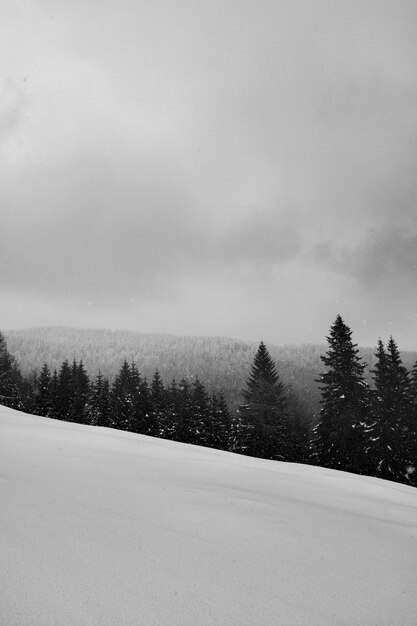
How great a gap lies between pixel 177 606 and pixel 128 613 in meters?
0.29

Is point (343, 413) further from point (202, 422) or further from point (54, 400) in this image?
point (54, 400)

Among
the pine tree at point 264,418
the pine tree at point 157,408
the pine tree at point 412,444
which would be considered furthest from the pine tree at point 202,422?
the pine tree at point 412,444

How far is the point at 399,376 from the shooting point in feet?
97.2

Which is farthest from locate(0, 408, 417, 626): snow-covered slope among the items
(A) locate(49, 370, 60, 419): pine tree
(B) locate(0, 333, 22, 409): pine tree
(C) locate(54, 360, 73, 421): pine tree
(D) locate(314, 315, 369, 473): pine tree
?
(C) locate(54, 360, 73, 421): pine tree

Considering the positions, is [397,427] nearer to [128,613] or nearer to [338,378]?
[338,378]

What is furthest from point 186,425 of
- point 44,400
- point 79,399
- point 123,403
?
point 44,400

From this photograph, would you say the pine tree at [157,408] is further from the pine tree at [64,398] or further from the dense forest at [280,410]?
the pine tree at [64,398]

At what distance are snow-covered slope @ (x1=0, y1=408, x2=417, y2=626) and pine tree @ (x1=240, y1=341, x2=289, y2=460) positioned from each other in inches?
1151

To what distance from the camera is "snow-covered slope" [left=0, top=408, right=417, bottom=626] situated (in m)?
2.12

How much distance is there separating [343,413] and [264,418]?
839 centimetres

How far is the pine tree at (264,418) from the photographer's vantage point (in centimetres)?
3319

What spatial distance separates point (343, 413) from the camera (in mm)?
27531

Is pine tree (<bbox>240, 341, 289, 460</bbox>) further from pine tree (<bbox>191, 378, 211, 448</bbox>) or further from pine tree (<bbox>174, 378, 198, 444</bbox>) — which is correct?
pine tree (<bbox>174, 378, 198, 444</bbox>)

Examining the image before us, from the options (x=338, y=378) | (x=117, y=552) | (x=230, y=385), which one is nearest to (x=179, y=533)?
(x=117, y=552)
